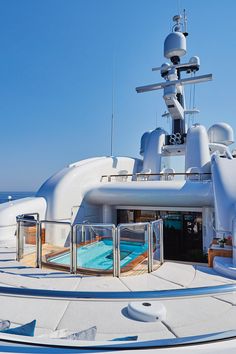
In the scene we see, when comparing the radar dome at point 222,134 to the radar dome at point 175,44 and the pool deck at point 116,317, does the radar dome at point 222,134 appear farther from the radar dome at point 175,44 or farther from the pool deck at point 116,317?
the pool deck at point 116,317

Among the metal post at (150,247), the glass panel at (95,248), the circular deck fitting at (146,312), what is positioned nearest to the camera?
the circular deck fitting at (146,312)

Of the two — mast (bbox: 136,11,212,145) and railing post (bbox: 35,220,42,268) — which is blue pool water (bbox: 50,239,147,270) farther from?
mast (bbox: 136,11,212,145)

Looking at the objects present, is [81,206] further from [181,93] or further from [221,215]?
[181,93]

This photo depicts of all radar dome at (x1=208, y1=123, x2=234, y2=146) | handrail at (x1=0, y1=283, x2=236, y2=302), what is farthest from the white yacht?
radar dome at (x1=208, y1=123, x2=234, y2=146)

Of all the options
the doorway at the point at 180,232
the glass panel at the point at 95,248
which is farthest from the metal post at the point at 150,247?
the doorway at the point at 180,232

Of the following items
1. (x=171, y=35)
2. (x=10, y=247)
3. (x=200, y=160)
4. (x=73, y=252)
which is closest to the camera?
(x=73, y=252)

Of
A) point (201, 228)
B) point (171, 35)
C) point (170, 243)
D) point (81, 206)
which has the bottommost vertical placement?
point (170, 243)

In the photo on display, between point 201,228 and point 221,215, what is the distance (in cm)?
482

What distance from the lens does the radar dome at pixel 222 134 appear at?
55.4ft

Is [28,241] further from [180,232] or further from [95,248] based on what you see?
[180,232]

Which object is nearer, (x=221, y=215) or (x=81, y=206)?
(x=221, y=215)

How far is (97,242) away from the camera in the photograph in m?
5.63

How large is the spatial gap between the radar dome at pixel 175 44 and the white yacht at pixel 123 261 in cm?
8

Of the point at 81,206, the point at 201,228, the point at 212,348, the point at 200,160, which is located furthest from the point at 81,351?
the point at 200,160
